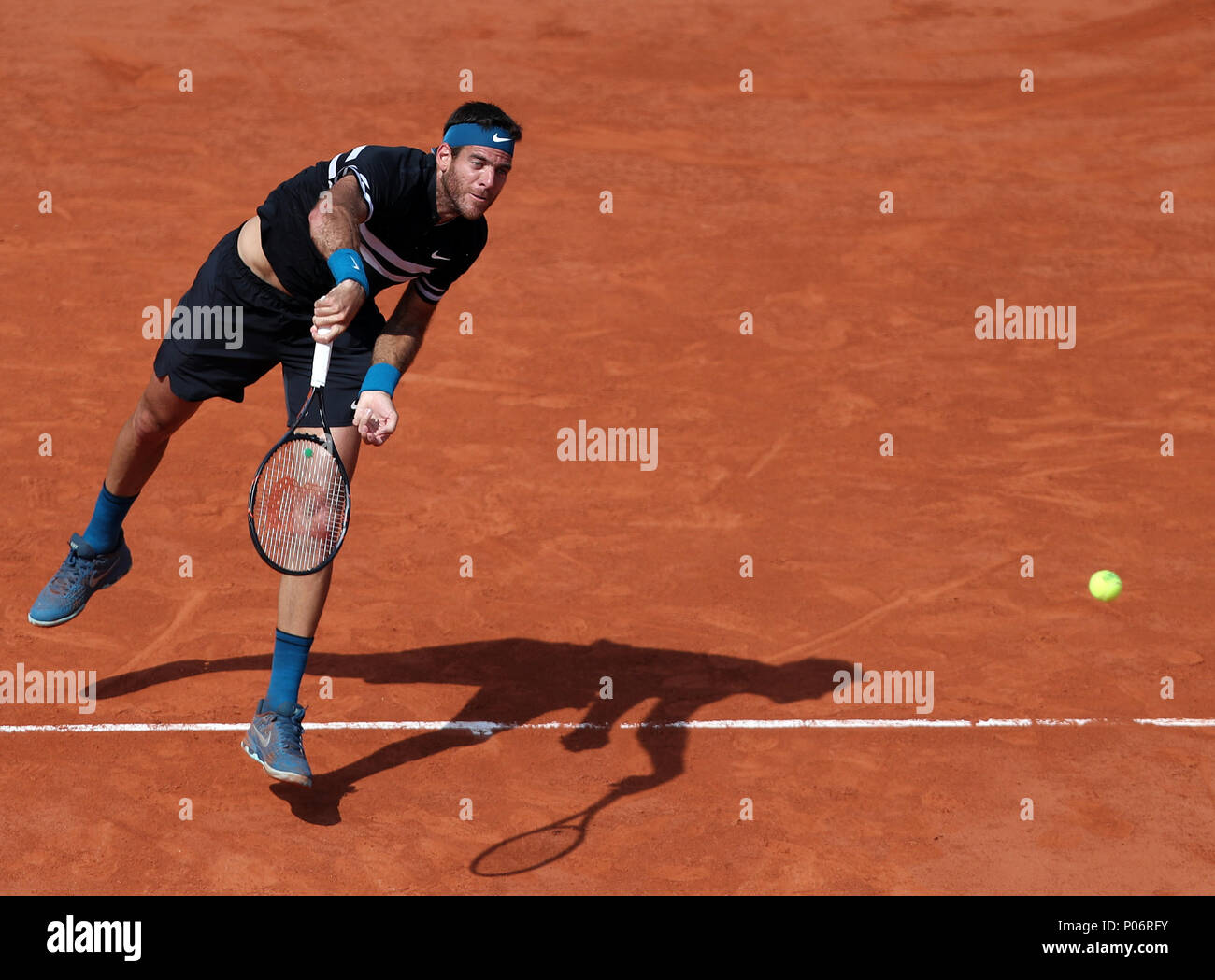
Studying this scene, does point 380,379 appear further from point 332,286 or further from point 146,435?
point 146,435

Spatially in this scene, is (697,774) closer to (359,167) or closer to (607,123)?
(359,167)

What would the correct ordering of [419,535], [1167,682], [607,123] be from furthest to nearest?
[607,123], [419,535], [1167,682]

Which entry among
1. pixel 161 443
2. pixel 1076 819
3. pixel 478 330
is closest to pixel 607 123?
pixel 478 330

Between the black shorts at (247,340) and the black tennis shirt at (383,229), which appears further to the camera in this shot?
the black shorts at (247,340)

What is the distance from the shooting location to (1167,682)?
7.20 metres

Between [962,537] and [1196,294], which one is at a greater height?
[1196,294]

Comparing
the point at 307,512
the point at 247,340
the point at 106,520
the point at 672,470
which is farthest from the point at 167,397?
the point at 672,470

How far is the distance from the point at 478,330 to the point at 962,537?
3.90m

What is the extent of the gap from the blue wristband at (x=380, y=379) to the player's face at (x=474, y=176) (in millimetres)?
665

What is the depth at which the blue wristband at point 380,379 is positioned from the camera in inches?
232

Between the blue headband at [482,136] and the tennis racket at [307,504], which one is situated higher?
the blue headband at [482,136]

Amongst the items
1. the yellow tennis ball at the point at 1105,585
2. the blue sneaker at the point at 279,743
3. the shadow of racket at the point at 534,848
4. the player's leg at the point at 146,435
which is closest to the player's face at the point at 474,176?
the player's leg at the point at 146,435

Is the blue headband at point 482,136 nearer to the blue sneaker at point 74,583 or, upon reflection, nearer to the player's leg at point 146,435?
the player's leg at point 146,435

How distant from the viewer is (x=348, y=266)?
5.64 meters
